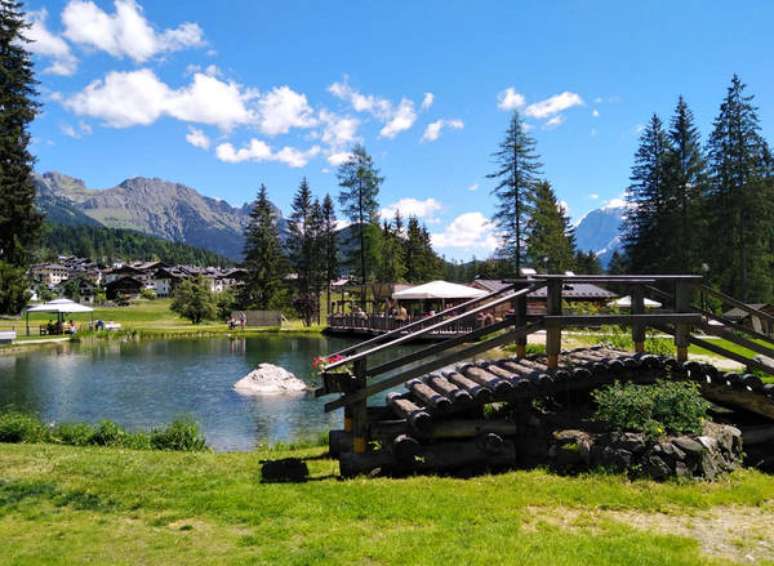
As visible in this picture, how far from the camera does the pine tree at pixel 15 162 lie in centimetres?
3050

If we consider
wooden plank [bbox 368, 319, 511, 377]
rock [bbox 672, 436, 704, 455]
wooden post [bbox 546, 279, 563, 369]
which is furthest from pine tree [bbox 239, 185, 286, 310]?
rock [bbox 672, 436, 704, 455]

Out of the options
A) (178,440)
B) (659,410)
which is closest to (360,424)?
(659,410)

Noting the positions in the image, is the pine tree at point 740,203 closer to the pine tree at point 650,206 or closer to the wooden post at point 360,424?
the pine tree at point 650,206

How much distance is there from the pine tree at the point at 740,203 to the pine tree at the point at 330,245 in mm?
40110

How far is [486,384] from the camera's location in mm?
7449

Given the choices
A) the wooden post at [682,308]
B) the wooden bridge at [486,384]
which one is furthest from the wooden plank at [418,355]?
the wooden post at [682,308]

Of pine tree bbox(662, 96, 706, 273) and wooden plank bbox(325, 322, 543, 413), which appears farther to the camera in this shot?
pine tree bbox(662, 96, 706, 273)

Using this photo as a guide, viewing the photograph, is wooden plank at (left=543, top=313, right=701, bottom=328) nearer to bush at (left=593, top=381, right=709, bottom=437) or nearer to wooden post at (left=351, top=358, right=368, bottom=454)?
bush at (left=593, top=381, right=709, bottom=437)

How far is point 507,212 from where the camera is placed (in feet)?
138

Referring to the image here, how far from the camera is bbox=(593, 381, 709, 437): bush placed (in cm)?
654

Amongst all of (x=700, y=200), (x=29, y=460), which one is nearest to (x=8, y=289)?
(x=29, y=460)

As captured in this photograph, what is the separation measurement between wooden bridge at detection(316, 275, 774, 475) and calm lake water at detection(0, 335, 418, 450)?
193 inches

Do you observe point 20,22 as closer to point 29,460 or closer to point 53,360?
point 53,360

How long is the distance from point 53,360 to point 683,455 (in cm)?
2866
